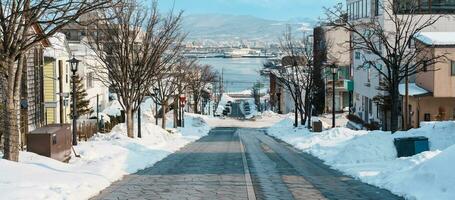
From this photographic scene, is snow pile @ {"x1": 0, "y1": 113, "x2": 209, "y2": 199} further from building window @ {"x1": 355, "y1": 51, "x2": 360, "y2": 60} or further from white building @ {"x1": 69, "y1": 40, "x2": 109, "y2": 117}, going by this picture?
building window @ {"x1": 355, "y1": 51, "x2": 360, "y2": 60}

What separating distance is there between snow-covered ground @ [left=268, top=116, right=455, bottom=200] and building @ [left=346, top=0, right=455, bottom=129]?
65.1 ft

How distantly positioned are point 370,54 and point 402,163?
41420 mm

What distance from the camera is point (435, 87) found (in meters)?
40.4

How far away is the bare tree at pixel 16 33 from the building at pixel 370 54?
94.3ft

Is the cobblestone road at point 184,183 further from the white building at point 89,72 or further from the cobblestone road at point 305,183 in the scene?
the white building at point 89,72

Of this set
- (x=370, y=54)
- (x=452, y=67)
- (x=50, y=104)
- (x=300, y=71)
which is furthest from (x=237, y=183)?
(x=370, y=54)

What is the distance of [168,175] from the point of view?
16.4 meters

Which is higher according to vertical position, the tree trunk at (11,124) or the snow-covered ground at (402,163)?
the tree trunk at (11,124)

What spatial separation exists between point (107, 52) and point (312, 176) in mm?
18009

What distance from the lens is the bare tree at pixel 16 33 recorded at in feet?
46.6

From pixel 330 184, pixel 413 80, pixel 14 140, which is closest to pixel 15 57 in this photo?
pixel 14 140

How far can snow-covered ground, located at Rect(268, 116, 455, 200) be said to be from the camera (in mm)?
11906

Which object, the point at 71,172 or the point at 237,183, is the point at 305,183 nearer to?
the point at 237,183

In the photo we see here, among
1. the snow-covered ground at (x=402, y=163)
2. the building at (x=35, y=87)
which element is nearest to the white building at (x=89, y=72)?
the building at (x=35, y=87)
